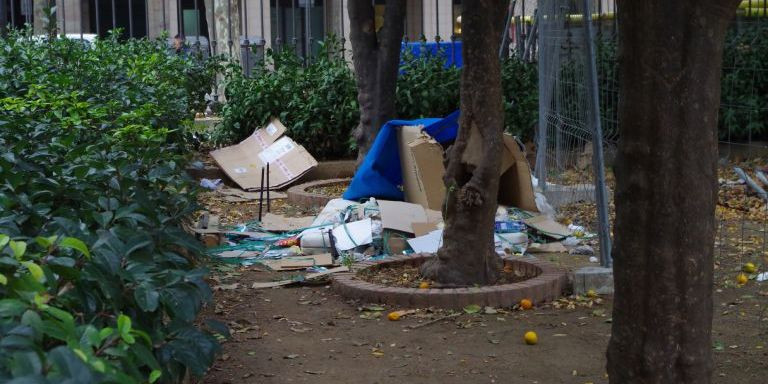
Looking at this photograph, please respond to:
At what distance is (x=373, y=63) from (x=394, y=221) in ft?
11.0

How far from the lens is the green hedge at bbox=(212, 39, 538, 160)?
39.9ft

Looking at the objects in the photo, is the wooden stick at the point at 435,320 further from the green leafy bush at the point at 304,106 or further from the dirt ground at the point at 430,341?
the green leafy bush at the point at 304,106

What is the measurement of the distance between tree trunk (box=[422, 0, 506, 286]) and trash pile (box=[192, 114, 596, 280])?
1.21m

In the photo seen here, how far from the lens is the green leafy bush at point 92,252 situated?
6.41 ft

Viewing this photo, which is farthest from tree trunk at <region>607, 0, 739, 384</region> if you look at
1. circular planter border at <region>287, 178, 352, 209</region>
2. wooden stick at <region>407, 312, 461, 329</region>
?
circular planter border at <region>287, 178, 352, 209</region>

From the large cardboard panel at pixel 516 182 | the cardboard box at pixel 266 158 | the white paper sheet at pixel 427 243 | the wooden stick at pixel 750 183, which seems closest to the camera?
the white paper sheet at pixel 427 243

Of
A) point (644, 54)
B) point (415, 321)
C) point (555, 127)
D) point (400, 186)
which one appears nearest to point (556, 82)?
point (555, 127)

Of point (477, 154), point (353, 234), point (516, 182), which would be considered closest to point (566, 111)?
point (516, 182)

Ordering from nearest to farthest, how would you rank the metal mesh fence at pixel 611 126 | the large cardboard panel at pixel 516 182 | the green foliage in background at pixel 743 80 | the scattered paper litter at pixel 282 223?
the metal mesh fence at pixel 611 126
the large cardboard panel at pixel 516 182
the scattered paper litter at pixel 282 223
the green foliage in background at pixel 743 80

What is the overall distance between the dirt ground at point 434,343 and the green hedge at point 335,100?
545 cm

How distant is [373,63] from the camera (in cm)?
1115

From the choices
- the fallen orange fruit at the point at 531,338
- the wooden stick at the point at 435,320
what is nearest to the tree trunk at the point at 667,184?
the fallen orange fruit at the point at 531,338

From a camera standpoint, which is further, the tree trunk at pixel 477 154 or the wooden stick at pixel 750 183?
the wooden stick at pixel 750 183

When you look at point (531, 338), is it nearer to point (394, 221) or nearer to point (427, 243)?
point (427, 243)
